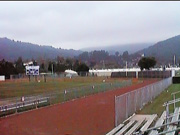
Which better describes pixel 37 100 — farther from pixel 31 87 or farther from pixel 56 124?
pixel 31 87

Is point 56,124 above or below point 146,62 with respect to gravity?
below

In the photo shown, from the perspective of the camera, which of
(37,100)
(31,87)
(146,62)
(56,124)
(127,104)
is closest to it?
(127,104)

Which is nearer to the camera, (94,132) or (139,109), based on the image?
(94,132)

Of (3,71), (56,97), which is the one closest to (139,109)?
(56,97)

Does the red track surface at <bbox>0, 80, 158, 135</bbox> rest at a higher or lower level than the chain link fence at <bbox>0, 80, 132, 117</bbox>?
lower

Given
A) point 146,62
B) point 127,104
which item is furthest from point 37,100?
point 146,62

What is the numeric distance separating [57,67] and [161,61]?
272ft

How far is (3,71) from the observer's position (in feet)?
301

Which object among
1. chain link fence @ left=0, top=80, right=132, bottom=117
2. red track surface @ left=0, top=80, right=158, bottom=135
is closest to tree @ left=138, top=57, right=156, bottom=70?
chain link fence @ left=0, top=80, right=132, bottom=117

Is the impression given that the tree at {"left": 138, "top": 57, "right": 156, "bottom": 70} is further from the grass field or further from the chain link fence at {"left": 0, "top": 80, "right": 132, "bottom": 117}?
the chain link fence at {"left": 0, "top": 80, "right": 132, "bottom": 117}

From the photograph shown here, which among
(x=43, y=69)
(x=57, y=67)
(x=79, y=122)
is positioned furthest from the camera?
(x=43, y=69)

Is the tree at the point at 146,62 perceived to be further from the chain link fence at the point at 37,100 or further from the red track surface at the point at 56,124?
the red track surface at the point at 56,124

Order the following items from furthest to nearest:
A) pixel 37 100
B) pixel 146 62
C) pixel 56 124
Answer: pixel 146 62
pixel 37 100
pixel 56 124

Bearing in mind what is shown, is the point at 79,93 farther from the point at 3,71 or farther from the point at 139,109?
the point at 3,71
